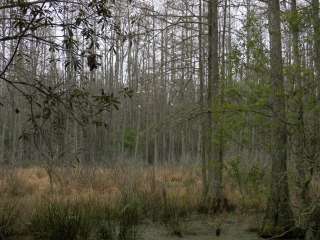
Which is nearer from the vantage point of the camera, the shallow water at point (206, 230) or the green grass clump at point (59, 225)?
the green grass clump at point (59, 225)

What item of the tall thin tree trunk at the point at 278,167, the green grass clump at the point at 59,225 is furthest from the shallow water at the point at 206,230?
the green grass clump at the point at 59,225

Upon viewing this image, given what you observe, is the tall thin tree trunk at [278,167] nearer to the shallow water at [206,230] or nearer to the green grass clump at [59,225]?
the shallow water at [206,230]

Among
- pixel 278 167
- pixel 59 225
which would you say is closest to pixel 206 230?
pixel 278 167

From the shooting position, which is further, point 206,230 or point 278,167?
point 206,230

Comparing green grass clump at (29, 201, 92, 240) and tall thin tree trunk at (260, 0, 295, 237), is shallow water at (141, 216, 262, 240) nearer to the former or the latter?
tall thin tree trunk at (260, 0, 295, 237)

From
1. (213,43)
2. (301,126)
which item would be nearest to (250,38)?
(301,126)

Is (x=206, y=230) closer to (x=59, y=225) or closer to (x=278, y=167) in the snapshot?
(x=278, y=167)

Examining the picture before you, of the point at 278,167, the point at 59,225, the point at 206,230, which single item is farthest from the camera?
the point at 206,230

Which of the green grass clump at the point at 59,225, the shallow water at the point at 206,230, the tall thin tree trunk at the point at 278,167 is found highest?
the tall thin tree trunk at the point at 278,167

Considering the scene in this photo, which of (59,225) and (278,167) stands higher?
(278,167)

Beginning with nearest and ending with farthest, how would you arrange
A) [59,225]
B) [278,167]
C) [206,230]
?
1. [59,225]
2. [278,167]
3. [206,230]

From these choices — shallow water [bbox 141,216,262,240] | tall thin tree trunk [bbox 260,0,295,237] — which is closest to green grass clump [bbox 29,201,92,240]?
shallow water [bbox 141,216,262,240]

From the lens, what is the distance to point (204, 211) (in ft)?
34.3

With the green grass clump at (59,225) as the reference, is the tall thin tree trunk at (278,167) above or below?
above
